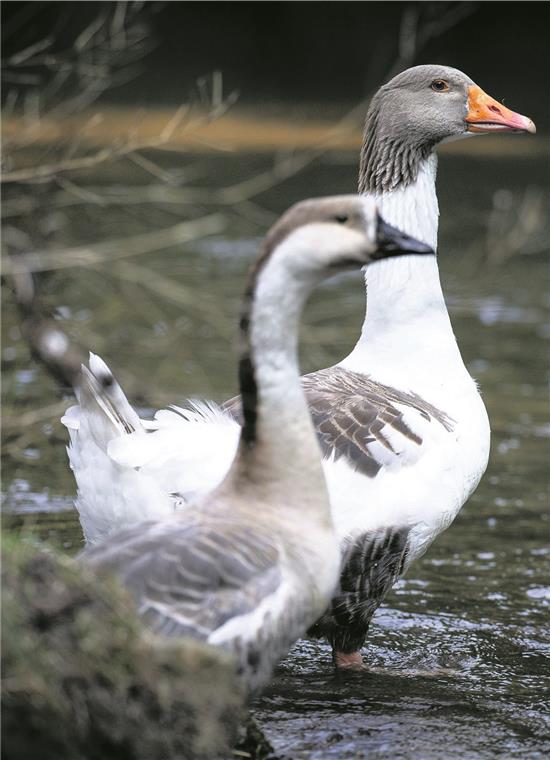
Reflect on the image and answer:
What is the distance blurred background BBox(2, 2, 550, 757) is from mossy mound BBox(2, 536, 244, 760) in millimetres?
816

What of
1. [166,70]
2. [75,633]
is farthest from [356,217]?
[166,70]

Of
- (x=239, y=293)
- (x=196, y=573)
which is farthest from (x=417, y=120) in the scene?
(x=239, y=293)

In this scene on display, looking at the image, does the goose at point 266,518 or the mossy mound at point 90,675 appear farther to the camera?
the goose at point 266,518

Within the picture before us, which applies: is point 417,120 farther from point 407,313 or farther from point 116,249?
point 116,249

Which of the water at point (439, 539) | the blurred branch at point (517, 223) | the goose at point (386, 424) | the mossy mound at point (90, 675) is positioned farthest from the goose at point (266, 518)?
the goose at point (386, 424)

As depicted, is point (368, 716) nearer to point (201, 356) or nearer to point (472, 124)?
point (472, 124)

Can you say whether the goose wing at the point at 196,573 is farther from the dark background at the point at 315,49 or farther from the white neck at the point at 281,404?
the dark background at the point at 315,49

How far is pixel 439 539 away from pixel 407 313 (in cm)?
203

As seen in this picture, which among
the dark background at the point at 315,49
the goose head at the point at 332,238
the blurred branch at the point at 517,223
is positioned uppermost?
the goose head at the point at 332,238

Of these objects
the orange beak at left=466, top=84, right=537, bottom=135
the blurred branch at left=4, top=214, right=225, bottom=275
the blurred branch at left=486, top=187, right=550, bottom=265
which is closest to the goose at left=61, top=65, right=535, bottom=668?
the orange beak at left=466, top=84, right=537, bottom=135

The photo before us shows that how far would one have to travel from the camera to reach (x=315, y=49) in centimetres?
3388

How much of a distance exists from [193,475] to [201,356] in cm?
579

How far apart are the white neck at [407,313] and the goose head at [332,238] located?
Answer: 1.83 metres

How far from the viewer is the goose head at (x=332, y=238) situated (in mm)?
3654
